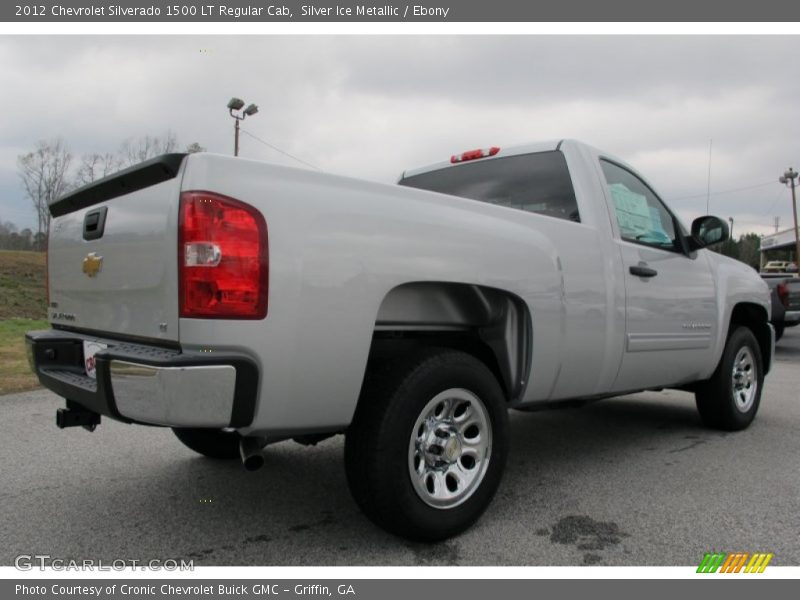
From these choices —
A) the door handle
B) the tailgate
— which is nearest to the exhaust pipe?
the tailgate

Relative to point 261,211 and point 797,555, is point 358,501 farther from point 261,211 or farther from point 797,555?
point 797,555

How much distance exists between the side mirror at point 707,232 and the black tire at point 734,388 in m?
0.92

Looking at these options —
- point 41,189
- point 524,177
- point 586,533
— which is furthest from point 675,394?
point 41,189

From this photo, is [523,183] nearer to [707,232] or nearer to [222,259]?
[707,232]

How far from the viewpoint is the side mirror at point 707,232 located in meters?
4.53

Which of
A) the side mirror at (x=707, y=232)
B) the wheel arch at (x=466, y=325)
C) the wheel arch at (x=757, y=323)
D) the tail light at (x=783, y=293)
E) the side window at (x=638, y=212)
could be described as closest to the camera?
the wheel arch at (x=466, y=325)

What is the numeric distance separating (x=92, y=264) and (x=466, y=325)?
69.3 inches

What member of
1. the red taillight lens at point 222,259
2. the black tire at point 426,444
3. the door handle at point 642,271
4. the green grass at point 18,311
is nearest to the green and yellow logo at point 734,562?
the black tire at point 426,444

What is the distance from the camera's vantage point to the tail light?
1170 centimetres

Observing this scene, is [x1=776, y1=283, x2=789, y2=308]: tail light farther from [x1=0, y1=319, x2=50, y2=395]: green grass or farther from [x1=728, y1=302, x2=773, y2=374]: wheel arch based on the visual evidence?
[x1=0, y1=319, x2=50, y2=395]: green grass

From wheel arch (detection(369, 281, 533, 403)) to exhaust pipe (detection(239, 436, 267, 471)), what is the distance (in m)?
0.65

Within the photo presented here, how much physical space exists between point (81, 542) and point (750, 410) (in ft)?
16.2

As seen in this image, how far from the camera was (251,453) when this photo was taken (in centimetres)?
241

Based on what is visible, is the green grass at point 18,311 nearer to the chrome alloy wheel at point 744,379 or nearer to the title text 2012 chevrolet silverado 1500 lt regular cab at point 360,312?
the title text 2012 chevrolet silverado 1500 lt regular cab at point 360,312
